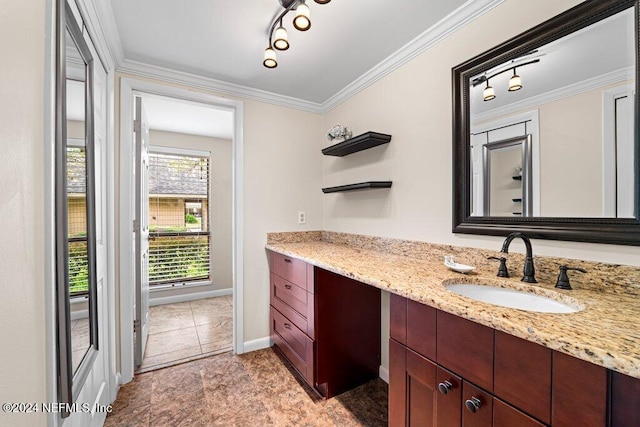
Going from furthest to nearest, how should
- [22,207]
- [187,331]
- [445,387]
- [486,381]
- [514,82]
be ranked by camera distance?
1. [187,331]
2. [514,82]
3. [445,387]
4. [486,381]
5. [22,207]

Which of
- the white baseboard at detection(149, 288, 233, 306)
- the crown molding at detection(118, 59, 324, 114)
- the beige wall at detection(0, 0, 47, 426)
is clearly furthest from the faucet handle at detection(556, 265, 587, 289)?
the white baseboard at detection(149, 288, 233, 306)

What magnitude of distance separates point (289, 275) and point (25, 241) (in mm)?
1551

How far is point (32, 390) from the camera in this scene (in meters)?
0.73

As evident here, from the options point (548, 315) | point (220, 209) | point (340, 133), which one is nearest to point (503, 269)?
point (548, 315)

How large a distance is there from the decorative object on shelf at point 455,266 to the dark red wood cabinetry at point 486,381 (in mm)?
393

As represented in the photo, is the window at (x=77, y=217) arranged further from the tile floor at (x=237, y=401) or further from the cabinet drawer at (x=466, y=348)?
the cabinet drawer at (x=466, y=348)

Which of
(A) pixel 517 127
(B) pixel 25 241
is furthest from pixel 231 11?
(A) pixel 517 127

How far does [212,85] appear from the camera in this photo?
2.31m

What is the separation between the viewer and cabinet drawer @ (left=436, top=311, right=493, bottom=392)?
833mm

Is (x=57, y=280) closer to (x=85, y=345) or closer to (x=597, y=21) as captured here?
(x=85, y=345)

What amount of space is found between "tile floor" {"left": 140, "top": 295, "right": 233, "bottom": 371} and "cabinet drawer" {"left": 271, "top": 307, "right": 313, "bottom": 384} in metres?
0.53

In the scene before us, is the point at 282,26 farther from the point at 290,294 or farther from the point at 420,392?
the point at 420,392

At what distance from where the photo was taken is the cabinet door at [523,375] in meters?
0.70

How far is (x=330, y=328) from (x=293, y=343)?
0.43 meters
